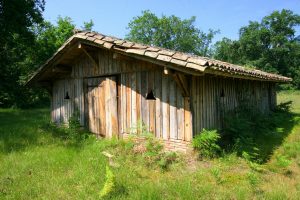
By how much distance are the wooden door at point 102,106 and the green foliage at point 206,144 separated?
3.23m

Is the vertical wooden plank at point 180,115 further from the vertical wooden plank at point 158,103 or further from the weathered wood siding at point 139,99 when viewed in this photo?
the vertical wooden plank at point 158,103

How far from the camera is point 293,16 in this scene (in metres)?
45.7

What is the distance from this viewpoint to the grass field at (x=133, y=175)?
4.91 metres

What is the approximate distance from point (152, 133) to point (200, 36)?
50.3 m

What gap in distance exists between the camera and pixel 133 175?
571cm

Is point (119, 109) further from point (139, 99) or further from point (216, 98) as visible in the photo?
point (216, 98)

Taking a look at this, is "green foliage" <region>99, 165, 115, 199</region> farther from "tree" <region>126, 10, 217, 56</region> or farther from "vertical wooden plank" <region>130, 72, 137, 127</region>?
"tree" <region>126, 10, 217, 56</region>

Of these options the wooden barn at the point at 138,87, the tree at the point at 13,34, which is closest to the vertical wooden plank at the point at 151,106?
the wooden barn at the point at 138,87

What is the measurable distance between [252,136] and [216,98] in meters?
1.82

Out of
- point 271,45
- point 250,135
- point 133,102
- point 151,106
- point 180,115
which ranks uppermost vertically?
point 271,45

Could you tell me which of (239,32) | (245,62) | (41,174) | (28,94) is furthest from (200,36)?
(41,174)

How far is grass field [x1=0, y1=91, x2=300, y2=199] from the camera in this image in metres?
4.91

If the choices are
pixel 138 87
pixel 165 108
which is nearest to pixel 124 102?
pixel 138 87

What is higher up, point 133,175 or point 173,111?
point 173,111
